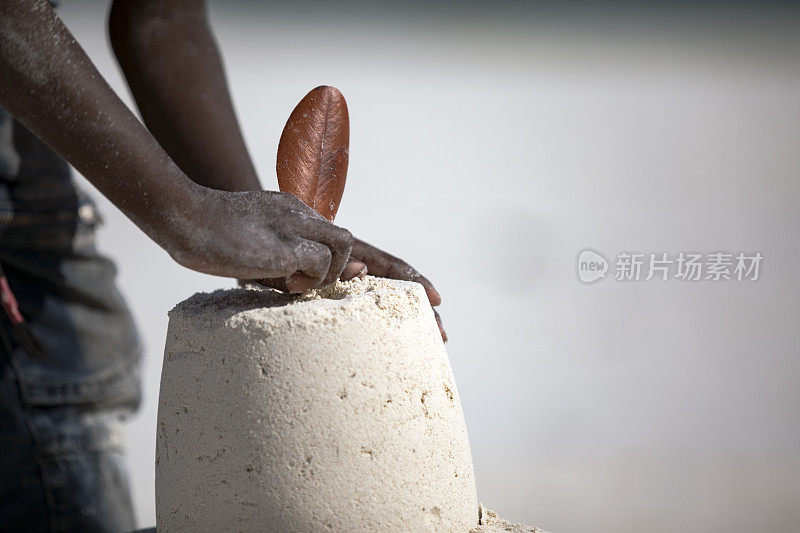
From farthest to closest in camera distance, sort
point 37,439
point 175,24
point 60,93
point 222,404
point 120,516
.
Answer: point 120,516 → point 37,439 → point 175,24 → point 222,404 → point 60,93

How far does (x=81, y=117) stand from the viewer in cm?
107

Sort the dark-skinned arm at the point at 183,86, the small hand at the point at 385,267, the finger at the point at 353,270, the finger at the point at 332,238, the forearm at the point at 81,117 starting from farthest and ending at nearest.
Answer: the dark-skinned arm at the point at 183,86
the small hand at the point at 385,267
the finger at the point at 353,270
the finger at the point at 332,238
the forearm at the point at 81,117

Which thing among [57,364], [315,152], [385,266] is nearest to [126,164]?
[315,152]

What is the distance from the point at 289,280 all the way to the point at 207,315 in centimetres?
14

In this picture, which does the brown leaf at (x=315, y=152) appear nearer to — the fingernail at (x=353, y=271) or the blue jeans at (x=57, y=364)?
the fingernail at (x=353, y=271)

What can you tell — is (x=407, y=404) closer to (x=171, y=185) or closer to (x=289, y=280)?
(x=289, y=280)

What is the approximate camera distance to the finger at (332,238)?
3.84ft

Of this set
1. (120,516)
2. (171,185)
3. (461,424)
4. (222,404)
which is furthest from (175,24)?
(120,516)

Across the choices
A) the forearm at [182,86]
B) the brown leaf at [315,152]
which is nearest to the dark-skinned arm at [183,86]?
the forearm at [182,86]

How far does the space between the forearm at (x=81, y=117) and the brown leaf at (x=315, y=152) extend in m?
0.23

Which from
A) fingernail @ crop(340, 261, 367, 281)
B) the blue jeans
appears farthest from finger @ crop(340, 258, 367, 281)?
the blue jeans

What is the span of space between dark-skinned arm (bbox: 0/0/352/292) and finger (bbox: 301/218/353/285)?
0.03ft

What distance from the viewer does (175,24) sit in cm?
165

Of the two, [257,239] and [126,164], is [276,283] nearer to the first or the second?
[257,239]
